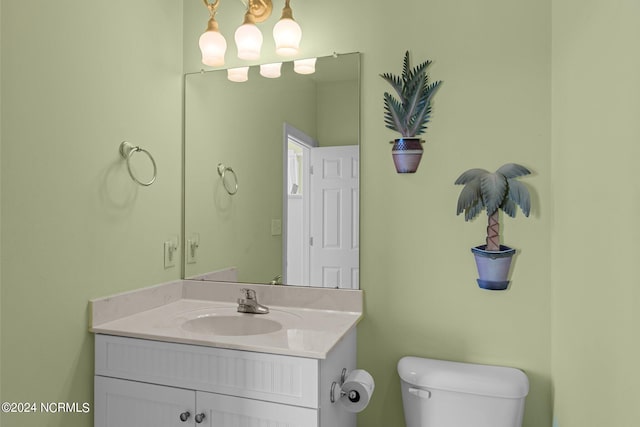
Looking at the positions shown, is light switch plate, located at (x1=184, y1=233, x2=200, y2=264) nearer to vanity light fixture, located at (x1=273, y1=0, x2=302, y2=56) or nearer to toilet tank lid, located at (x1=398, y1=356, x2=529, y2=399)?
vanity light fixture, located at (x1=273, y1=0, x2=302, y2=56)

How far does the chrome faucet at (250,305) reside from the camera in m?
1.74

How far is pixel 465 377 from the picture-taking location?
1.50 m

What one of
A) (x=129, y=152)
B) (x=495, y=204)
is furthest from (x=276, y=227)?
(x=495, y=204)

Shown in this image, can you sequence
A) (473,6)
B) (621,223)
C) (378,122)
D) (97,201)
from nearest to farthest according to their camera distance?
(621,223) < (97,201) < (473,6) < (378,122)

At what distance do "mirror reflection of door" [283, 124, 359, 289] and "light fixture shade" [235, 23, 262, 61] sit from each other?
1.16 feet

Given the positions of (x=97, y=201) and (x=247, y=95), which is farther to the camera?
(x=247, y=95)

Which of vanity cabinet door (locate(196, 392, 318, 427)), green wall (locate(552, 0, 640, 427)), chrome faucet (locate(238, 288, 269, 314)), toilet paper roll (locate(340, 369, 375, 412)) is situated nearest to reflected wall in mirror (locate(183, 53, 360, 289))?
chrome faucet (locate(238, 288, 269, 314))

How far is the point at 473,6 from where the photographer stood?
5.46 ft

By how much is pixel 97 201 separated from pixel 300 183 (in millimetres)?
784

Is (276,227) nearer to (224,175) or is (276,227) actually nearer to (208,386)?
(224,175)

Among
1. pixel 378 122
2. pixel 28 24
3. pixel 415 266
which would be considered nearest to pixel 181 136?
pixel 28 24

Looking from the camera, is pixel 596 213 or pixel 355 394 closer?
pixel 596 213

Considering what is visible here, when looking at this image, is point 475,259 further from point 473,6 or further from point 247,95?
point 247,95

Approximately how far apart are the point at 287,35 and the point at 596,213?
1.31 metres
